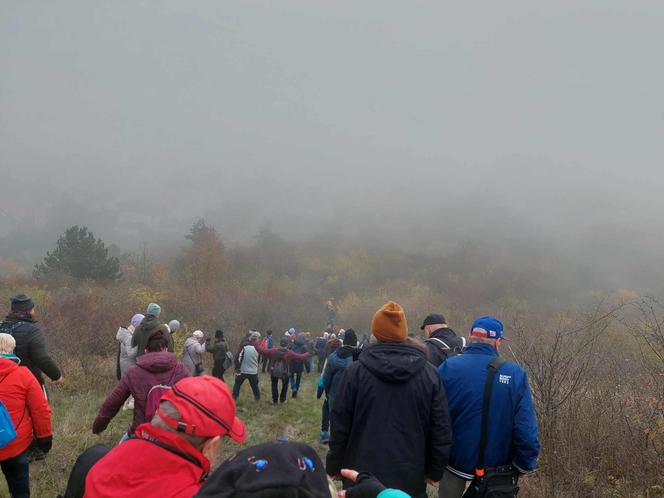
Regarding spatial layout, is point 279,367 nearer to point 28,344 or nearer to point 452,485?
point 28,344

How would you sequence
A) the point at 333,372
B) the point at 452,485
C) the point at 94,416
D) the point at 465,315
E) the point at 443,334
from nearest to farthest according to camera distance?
the point at 452,485, the point at 443,334, the point at 333,372, the point at 94,416, the point at 465,315

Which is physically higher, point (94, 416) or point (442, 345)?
point (442, 345)

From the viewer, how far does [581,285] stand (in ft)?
202

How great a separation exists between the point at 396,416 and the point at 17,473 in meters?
3.24

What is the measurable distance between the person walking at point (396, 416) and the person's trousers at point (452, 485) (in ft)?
0.91

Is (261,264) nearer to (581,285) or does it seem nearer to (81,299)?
(81,299)

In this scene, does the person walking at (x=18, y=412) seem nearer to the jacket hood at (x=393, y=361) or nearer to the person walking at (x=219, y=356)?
the jacket hood at (x=393, y=361)

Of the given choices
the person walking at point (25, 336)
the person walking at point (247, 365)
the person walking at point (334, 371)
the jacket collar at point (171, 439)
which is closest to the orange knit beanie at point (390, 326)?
the jacket collar at point (171, 439)

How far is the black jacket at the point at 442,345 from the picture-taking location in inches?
178

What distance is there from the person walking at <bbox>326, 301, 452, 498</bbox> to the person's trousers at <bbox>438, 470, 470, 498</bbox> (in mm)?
278

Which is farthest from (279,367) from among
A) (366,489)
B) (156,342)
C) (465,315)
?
(465,315)

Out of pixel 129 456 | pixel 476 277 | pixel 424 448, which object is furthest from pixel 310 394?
pixel 476 277

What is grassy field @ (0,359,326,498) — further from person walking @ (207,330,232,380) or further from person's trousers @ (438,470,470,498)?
person's trousers @ (438,470,470,498)

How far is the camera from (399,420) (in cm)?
291
